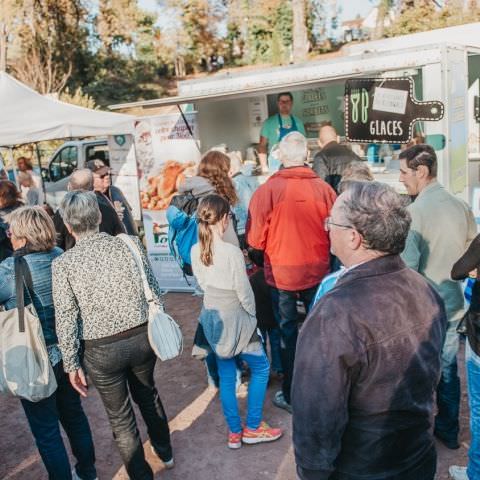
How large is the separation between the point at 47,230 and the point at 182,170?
4.22 metres

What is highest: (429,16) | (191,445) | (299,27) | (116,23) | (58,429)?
(116,23)

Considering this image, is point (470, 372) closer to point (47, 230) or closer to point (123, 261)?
point (123, 261)

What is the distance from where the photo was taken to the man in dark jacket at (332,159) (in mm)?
5605

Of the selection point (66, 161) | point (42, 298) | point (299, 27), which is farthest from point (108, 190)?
point (299, 27)

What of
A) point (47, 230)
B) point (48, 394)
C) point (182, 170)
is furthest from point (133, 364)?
point (182, 170)

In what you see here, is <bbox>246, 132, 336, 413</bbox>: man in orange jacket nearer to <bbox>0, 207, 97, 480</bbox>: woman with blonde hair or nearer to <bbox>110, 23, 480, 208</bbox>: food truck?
<bbox>0, 207, 97, 480</bbox>: woman with blonde hair

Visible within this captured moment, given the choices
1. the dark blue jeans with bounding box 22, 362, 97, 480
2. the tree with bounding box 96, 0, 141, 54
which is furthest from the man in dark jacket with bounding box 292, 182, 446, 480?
the tree with bounding box 96, 0, 141, 54

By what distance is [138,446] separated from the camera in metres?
2.94

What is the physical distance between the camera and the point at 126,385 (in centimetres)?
288

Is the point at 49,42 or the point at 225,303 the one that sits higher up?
the point at 49,42

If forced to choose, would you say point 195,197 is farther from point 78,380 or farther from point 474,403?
point 474,403

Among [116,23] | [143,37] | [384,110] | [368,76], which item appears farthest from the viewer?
[143,37]

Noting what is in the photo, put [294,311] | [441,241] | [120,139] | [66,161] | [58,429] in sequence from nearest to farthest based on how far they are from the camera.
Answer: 1. [58,429]
2. [441,241]
3. [294,311]
4. [120,139]
5. [66,161]

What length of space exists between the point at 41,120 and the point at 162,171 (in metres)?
1.87
